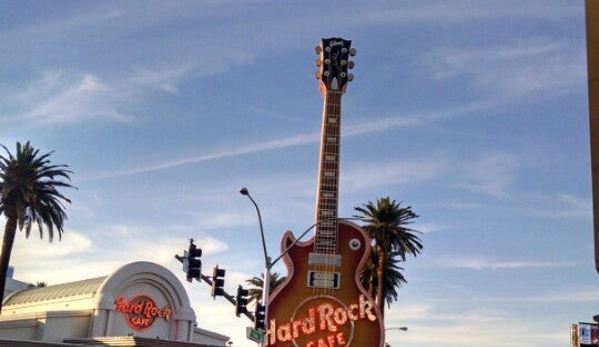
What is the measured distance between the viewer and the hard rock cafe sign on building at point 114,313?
46.4 meters

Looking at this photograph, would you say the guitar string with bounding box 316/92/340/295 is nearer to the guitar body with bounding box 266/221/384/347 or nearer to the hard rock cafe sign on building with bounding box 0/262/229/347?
the guitar body with bounding box 266/221/384/347

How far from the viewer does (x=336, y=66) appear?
45844mm

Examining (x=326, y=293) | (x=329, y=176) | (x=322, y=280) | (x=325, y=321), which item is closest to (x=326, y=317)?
(x=325, y=321)

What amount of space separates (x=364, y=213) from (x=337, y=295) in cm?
2036

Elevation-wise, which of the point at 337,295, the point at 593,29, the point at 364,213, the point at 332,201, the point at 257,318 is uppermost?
the point at 364,213

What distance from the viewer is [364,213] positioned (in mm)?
60531

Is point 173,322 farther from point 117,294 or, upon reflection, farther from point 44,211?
point 44,211

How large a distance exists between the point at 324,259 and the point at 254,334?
45.3 ft

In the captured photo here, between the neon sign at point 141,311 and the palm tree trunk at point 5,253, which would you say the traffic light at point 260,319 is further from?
the neon sign at point 141,311

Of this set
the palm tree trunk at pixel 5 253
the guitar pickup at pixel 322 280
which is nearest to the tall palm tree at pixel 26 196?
the palm tree trunk at pixel 5 253

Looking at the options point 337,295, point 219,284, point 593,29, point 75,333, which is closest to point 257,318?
point 219,284

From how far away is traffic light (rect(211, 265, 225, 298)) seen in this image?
26.9 metres

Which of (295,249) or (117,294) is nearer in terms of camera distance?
(295,249)

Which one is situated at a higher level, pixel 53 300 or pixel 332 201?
pixel 332 201
